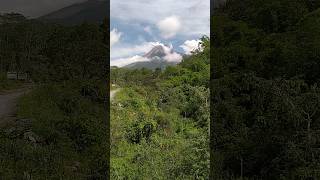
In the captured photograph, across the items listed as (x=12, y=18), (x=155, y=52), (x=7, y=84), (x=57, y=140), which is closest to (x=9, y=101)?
(x=7, y=84)

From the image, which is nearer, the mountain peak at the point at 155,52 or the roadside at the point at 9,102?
the roadside at the point at 9,102

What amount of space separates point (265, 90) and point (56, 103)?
4359mm

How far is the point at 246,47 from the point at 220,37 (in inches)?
41.1

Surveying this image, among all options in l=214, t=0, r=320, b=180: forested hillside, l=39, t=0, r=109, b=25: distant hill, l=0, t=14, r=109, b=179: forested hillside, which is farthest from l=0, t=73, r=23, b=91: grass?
l=214, t=0, r=320, b=180: forested hillside

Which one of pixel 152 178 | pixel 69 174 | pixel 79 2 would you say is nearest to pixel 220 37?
pixel 79 2

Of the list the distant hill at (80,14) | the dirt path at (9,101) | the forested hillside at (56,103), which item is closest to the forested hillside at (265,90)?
the forested hillside at (56,103)

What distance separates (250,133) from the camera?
28.1 feet

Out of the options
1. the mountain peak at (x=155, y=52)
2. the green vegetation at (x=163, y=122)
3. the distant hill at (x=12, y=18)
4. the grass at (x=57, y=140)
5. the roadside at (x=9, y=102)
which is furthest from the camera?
the distant hill at (x=12, y=18)

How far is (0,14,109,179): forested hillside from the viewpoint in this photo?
7523 mm

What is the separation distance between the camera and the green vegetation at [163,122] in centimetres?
850

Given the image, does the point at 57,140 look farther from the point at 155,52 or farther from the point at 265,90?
the point at 265,90

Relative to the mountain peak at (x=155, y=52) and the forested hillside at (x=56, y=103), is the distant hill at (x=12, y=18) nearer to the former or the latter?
the forested hillside at (x=56, y=103)

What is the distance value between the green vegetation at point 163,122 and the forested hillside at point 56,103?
503 millimetres

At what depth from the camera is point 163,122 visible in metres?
11.2
